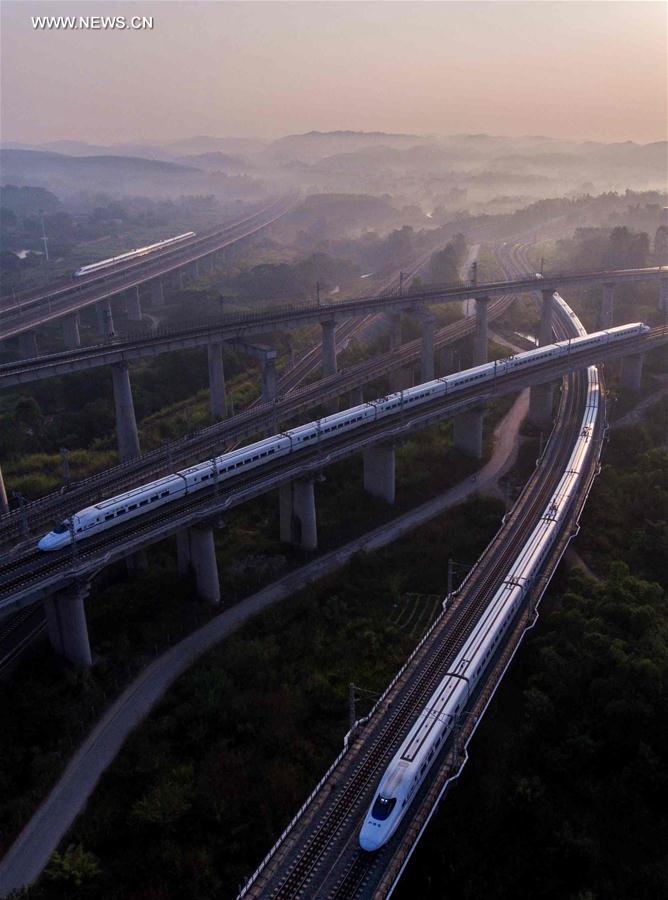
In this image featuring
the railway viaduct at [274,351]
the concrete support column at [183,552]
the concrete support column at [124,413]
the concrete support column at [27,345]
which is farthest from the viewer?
the concrete support column at [27,345]

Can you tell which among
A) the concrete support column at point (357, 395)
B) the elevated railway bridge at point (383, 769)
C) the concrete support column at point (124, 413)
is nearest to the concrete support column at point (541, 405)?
the concrete support column at point (357, 395)

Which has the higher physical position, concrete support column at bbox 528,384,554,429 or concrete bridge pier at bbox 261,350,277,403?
concrete bridge pier at bbox 261,350,277,403

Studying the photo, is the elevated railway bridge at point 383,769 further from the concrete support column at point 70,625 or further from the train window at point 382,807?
the concrete support column at point 70,625

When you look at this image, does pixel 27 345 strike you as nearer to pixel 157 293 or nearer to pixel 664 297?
pixel 157 293

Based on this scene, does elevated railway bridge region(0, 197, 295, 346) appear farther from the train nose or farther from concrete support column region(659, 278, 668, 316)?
concrete support column region(659, 278, 668, 316)

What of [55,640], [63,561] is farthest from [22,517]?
[55,640]

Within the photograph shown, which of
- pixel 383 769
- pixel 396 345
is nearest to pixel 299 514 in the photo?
pixel 383 769

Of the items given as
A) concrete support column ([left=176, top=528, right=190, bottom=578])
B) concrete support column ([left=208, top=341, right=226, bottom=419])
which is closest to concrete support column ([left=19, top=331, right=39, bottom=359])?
concrete support column ([left=208, top=341, right=226, bottom=419])
